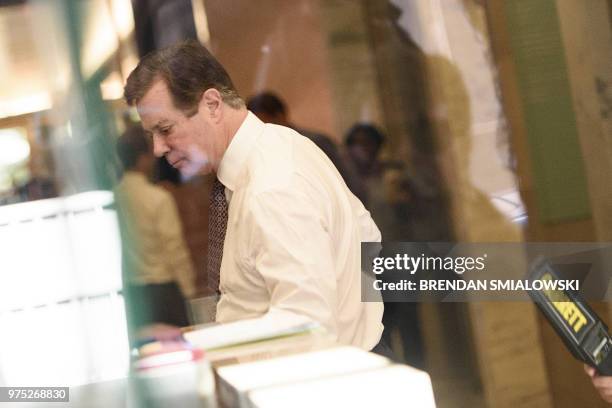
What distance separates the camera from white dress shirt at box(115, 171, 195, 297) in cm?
212

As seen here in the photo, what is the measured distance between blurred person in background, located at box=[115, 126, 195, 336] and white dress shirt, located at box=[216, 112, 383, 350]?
0.46m

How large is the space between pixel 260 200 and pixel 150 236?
749mm

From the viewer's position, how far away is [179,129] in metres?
1.71

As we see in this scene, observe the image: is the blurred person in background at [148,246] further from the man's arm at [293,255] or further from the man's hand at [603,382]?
the man's hand at [603,382]

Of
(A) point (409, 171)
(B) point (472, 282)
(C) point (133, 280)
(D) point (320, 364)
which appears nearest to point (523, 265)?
(B) point (472, 282)

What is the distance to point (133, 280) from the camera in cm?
213

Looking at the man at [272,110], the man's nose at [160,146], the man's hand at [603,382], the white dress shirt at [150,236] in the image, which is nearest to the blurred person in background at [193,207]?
the white dress shirt at [150,236]

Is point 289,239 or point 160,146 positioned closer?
point 289,239

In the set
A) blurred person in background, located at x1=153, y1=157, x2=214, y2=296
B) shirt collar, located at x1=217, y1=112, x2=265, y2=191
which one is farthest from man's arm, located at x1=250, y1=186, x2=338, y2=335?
blurred person in background, located at x1=153, y1=157, x2=214, y2=296

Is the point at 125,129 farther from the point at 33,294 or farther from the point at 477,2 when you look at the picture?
the point at 477,2

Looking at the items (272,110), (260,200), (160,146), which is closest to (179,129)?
(160,146)

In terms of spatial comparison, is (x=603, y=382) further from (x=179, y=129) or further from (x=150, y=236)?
(x=150, y=236)

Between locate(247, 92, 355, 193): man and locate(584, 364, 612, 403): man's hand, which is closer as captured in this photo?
locate(584, 364, 612, 403): man's hand

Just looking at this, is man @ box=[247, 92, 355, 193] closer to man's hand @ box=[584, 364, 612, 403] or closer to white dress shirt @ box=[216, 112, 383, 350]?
white dress shirt @ box=[216, 112, 383, 350]
